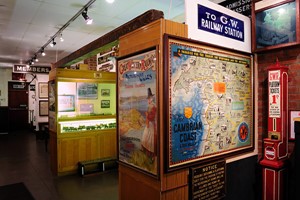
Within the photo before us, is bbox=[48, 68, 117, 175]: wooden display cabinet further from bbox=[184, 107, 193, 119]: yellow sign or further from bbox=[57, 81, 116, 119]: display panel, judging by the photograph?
bbox=[184, 107, 193, 119]: yellow sign

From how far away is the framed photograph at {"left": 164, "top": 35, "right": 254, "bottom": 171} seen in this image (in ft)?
7.19

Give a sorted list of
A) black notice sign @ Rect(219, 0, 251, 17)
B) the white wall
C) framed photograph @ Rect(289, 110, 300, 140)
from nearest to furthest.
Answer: framed photograph @ Rect(289, 110, 300, 140)
black notice sign @ Rect(219, 0, 251, 17)
the white wall

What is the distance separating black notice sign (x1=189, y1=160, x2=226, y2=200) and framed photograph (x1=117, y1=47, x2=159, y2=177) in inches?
19.5

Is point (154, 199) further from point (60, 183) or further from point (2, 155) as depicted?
point (2, 155)

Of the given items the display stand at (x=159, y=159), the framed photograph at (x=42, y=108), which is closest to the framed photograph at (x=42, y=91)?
the framed photograph at (x=42, y=108)

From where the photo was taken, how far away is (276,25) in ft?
9.66

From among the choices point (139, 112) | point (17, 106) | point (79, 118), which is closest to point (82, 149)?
point (79, 118)

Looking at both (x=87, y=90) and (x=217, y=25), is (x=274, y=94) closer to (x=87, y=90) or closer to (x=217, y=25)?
(x=217, y=25)

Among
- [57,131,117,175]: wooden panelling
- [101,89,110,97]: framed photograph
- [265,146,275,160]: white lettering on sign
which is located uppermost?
[101,89,110,97]: framed photograph

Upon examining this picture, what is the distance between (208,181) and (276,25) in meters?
2.20

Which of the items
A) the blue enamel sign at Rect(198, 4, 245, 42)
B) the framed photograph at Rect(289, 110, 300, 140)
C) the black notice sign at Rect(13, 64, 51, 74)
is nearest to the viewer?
the blue enamel sign at Rect(198, 4, 245, 42)

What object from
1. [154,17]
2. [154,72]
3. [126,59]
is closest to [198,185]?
[154,72]

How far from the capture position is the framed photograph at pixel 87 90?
5.97 m

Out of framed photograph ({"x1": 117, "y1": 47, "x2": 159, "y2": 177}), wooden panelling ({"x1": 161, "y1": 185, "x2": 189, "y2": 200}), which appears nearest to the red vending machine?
wooden panelling ({"x1": 161, "y1": 185, "x2": 189, "y2": 200})
